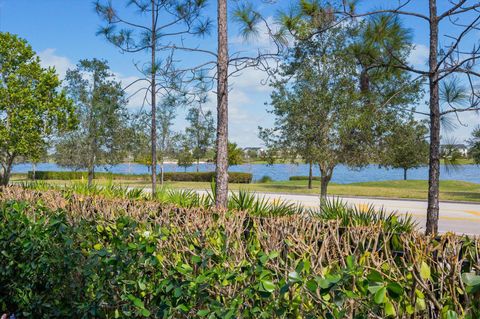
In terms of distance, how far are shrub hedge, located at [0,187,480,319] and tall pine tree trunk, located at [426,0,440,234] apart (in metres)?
2.85

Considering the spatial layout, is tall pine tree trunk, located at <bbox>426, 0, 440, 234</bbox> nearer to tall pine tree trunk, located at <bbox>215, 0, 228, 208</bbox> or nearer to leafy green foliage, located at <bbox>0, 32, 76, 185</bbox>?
tall pine tree trunk, located at <bbox>215, 0, 228, 208</bbox>

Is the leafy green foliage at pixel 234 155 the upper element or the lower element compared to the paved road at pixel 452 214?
upper

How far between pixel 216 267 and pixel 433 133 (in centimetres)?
401

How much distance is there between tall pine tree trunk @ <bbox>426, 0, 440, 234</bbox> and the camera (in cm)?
551

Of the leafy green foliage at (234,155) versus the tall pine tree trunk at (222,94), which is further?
the leafy green foliage at (234,155)

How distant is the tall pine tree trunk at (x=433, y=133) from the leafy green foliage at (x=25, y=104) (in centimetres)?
2280

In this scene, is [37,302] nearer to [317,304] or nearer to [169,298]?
[169,298]

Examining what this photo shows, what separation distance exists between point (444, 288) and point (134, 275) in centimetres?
203

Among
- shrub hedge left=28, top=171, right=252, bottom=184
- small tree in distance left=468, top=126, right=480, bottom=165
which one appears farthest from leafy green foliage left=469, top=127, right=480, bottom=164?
shrub hedge left=28, top=171, right=252, bottom=184

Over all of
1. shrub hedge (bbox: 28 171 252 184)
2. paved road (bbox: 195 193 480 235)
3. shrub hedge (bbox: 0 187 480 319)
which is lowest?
paved road (bbox: 195 193 480 235)

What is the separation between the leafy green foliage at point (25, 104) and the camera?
23828mm

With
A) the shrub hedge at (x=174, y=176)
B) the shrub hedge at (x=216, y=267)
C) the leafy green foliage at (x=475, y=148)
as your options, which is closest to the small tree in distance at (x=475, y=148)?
the leafy green foliage at (x=475, y=148)

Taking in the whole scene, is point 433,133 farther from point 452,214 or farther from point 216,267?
point 452,214

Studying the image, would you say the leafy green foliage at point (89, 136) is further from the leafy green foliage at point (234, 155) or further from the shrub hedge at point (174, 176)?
the leafy green foliage at point (234, 155)
